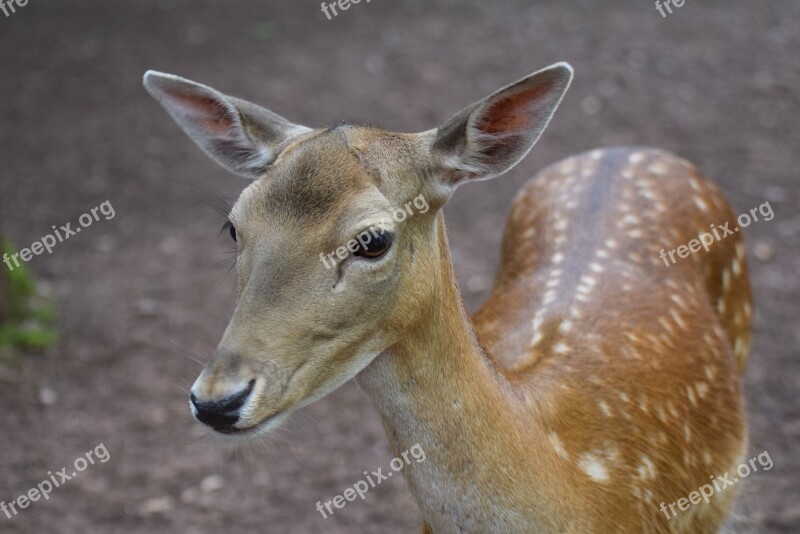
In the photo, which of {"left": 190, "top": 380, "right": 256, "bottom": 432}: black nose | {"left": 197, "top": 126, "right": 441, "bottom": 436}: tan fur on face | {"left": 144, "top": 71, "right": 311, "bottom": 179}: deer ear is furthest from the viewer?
{"left": 144, "top": 71, "right": 311, "bottom": 179}: deer ear

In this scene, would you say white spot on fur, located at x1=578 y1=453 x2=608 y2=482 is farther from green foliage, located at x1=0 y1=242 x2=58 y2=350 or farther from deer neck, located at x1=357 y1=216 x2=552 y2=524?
green foliage, located at x1=0 y1=242 x2=58 y2=350

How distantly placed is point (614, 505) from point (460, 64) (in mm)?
6408

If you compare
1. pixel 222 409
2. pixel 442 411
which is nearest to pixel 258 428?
pixel 222 409

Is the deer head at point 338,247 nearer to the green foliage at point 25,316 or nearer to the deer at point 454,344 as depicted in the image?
the deer at point 454,344

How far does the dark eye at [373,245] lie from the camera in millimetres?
2318

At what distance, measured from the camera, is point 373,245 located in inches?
91.7

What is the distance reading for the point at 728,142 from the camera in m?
7.24

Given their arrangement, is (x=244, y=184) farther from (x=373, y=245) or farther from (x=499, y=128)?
(x=373, y=245)

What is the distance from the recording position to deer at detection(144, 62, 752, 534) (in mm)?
2291

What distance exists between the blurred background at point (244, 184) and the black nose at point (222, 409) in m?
0.18

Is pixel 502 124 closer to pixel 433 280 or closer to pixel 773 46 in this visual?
pixel 433 280

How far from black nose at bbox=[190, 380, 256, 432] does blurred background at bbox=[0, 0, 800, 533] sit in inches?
6.9

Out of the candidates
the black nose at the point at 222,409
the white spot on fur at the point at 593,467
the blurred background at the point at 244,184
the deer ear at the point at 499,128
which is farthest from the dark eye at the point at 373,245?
the white spot on fur at the point at 593,467

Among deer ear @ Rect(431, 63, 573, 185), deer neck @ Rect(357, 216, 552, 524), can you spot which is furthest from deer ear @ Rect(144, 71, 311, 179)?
deer neck @ Rect(357, 216, 552, 524)
